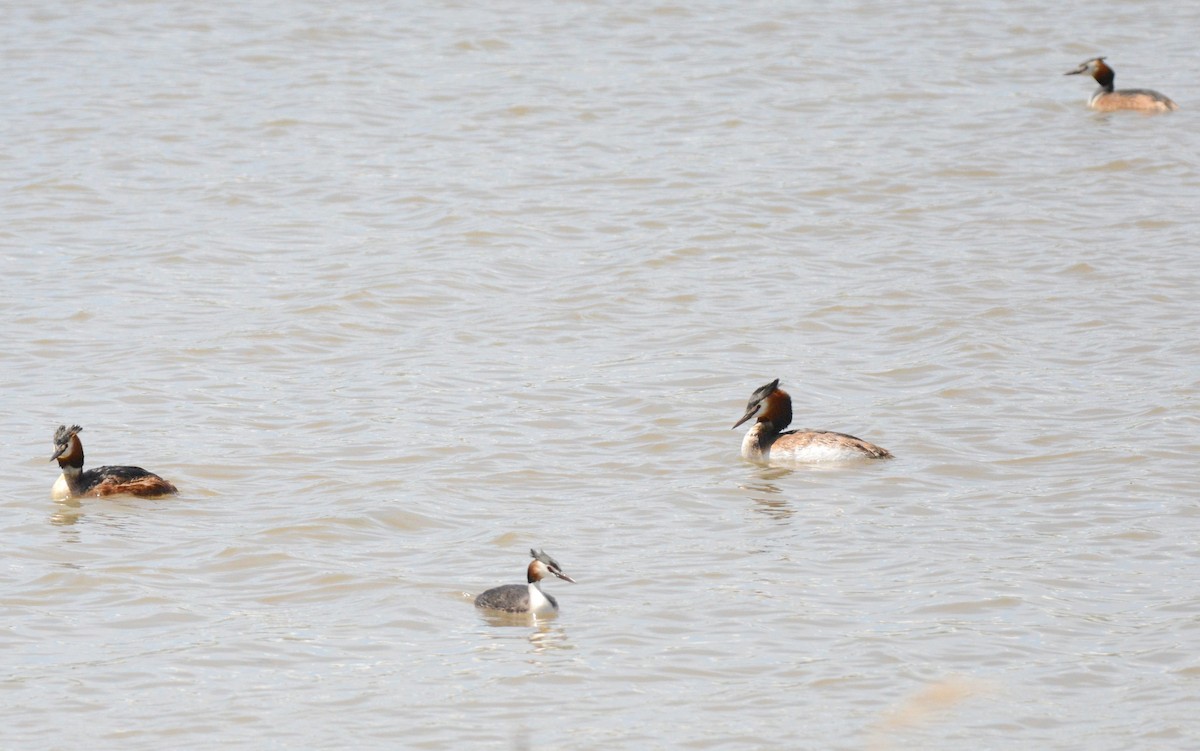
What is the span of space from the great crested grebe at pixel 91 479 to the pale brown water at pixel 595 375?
20 cm

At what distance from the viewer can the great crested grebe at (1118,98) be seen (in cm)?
2611

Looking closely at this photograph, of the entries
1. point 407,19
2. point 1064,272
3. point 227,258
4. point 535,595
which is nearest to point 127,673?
point 535,595

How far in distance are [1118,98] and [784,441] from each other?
14386mm

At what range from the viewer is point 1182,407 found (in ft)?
49.4

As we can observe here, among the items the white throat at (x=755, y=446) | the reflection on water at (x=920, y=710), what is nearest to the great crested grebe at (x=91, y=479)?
the white throat at (x=755, y=446)

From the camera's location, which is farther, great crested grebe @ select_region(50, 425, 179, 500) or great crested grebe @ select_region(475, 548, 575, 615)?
great crested grebe @ select_region(50, 425, 179, 500)

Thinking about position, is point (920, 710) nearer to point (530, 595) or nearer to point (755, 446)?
point (530, 595)

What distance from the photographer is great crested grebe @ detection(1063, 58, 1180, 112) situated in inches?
1028

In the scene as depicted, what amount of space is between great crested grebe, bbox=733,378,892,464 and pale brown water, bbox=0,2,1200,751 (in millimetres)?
256

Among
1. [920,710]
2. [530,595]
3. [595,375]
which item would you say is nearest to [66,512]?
[530,595]

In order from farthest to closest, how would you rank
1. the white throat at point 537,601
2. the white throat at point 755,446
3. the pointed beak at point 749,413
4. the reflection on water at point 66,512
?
the pointed beak at point 749,413 < the white throat at point 755,446 < the reflection on water at point 66,512 < the white throat at point 537,601

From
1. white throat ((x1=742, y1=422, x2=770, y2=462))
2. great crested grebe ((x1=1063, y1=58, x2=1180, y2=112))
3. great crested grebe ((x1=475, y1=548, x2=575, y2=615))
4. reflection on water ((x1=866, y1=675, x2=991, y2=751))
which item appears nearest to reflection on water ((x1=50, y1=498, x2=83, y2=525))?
great crested grebe ((x1=475, y1=548, x2=575, y2=615))

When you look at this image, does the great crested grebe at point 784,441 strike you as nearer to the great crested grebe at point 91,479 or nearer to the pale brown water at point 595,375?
the pale brown water at point 595,375

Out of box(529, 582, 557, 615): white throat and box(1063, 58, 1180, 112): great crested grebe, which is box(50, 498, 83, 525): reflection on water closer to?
box(529, 582, 557, 615): white throat
